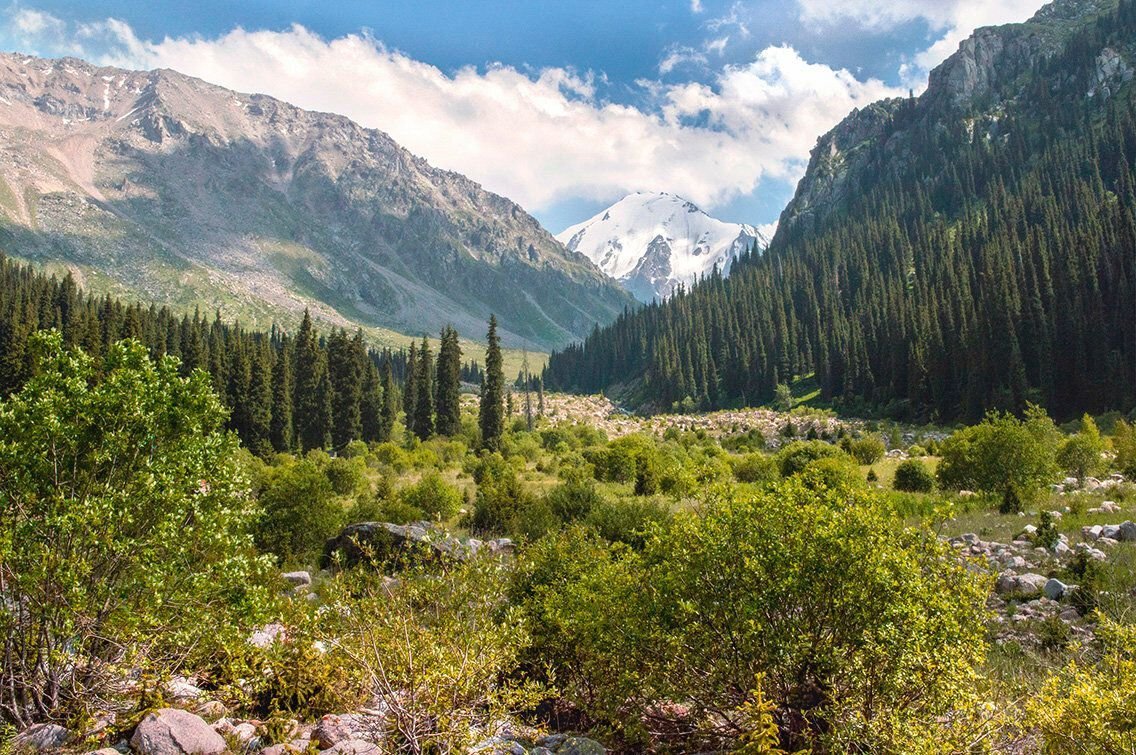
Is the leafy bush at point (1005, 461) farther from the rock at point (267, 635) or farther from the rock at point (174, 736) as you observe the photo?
the rock at point (174, 736)

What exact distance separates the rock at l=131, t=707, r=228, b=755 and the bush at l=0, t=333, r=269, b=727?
0.71m

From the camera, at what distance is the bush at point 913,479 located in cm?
2985

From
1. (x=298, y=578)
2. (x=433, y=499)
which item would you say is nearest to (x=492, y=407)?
(x=433, y=499)

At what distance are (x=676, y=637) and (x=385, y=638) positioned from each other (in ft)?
12.2

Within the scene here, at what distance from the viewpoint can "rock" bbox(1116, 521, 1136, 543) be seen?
14874 mm

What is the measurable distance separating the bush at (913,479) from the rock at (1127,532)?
14.5 meters

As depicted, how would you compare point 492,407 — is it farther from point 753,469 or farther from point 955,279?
point 955,279

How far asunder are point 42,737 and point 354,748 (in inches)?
135

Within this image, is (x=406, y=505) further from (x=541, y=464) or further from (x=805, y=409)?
(x=805, y=409)

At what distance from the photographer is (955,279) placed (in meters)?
91.9

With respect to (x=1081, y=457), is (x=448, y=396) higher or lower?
higher

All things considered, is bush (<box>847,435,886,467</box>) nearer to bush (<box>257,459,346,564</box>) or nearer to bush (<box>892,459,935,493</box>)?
bush (<box>892,459,935,493</box>)

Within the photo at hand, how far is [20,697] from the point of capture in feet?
24.3

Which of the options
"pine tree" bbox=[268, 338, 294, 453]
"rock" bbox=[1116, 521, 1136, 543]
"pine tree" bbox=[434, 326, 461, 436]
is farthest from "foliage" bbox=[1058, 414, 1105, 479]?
"pine tree" bbox=[268, 338, 294, 453]
